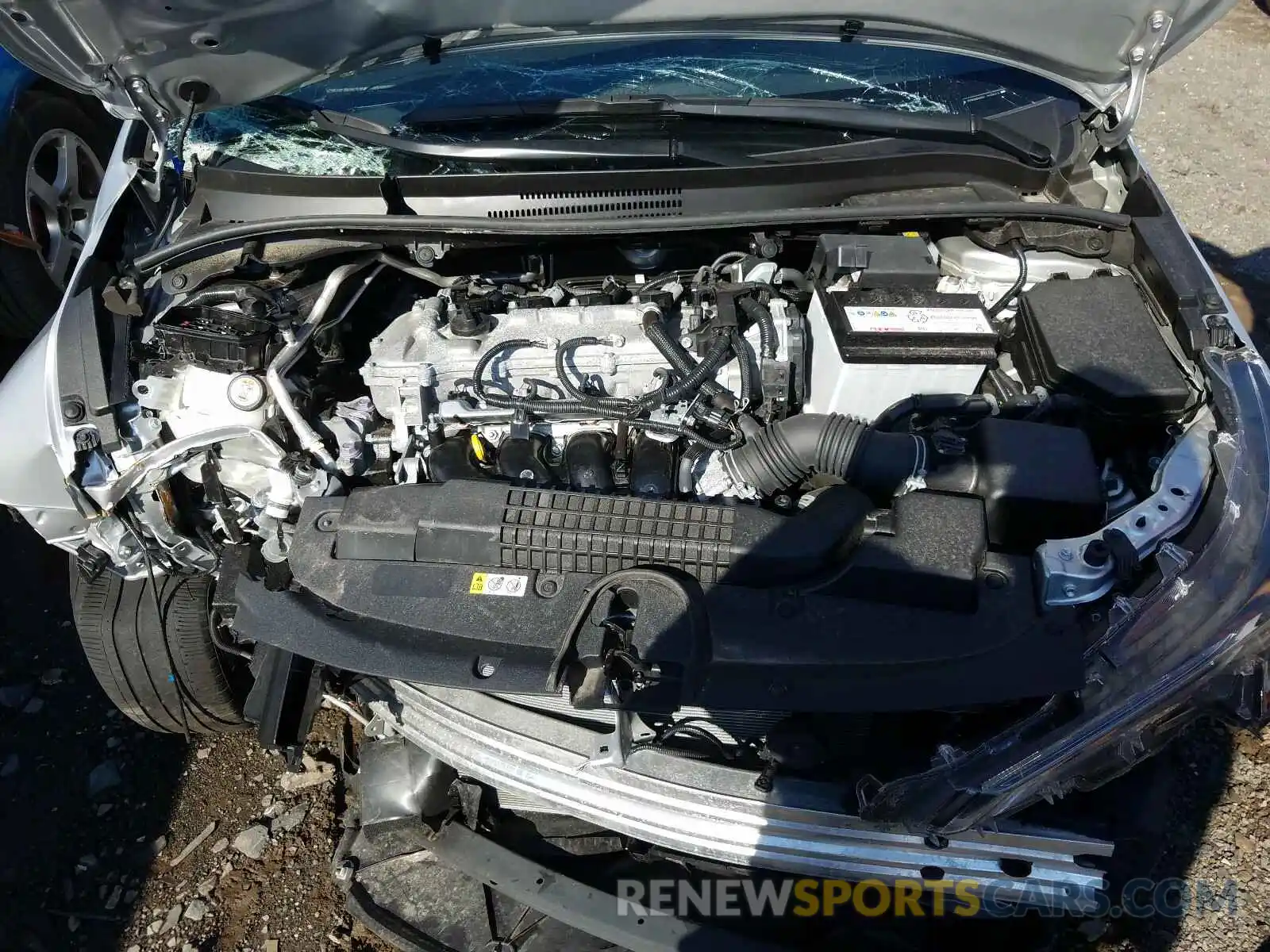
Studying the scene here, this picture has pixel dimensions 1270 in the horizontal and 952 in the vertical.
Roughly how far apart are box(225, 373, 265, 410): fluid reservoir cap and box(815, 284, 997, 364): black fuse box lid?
4.43 feet

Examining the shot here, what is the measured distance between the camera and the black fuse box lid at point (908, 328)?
1793 mm

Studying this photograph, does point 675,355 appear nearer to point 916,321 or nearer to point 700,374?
point 700,374

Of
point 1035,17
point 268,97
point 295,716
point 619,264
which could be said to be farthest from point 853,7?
point 295,716

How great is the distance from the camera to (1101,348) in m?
1.85

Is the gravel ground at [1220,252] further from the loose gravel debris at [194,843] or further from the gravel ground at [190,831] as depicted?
the loose gravel debris at [194,843]

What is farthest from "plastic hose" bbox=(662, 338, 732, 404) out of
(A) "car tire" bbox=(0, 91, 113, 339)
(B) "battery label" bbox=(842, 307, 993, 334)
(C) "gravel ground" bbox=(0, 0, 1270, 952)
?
(A) "car tire" bbox=(0, 91, 113, 339)

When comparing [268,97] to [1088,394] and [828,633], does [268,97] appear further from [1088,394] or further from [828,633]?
[1088,394]

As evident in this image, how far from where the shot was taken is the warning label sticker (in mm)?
1596

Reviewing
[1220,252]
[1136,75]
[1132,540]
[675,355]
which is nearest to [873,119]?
[1136,75]

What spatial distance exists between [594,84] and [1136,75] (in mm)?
1437

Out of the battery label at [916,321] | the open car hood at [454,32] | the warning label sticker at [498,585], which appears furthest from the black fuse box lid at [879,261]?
the warning label sticker at [498,585]

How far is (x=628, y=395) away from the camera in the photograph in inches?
79.0

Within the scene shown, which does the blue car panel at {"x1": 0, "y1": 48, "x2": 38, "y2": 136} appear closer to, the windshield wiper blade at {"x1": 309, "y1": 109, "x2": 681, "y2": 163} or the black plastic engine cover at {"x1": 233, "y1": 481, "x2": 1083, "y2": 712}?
the windshield wiper blade at {"x1": 309, "y1": 109, "x2": 681, "y2": 163}

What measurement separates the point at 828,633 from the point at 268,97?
199 centimetres
